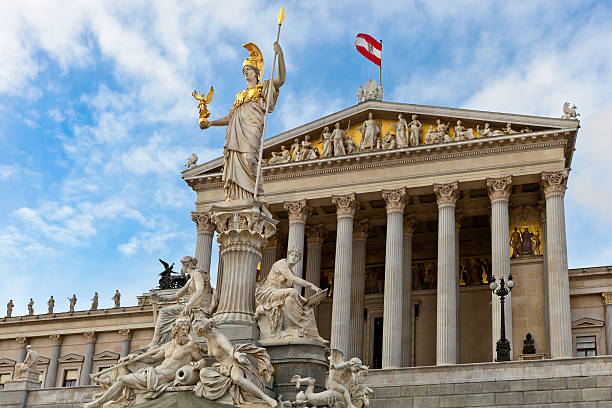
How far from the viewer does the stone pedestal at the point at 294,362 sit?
12578mm

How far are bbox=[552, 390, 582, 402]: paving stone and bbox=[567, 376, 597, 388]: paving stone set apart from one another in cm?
39

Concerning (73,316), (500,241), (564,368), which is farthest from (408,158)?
(73,316)

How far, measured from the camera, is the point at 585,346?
45.6 metres

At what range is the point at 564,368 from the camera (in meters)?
27.5

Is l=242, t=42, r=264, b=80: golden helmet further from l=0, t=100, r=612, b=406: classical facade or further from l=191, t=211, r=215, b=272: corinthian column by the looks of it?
l=191, t=211, r=215, b=272: corinthian column

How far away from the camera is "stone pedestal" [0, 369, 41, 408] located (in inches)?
1200

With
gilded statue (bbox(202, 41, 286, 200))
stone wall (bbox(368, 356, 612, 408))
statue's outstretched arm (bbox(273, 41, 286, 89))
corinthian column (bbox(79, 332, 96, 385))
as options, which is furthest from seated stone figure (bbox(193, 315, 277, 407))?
corinthian column (bbox(79, 332, 96, 385))

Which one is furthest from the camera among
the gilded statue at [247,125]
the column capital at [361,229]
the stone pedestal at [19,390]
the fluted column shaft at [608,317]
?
the column capital at [361,229]

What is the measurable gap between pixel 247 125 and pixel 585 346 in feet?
118

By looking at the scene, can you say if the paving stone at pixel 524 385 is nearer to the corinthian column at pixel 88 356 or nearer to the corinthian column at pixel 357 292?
the corinthian column at pixel 357 292

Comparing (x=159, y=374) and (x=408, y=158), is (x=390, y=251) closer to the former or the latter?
(x=408, y=158)

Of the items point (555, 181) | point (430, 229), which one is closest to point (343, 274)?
point (430, 229)

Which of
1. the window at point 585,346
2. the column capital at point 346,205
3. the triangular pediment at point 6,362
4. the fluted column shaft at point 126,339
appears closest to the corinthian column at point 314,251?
the column capital at point 346,205

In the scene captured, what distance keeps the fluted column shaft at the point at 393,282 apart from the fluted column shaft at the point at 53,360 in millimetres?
29886
